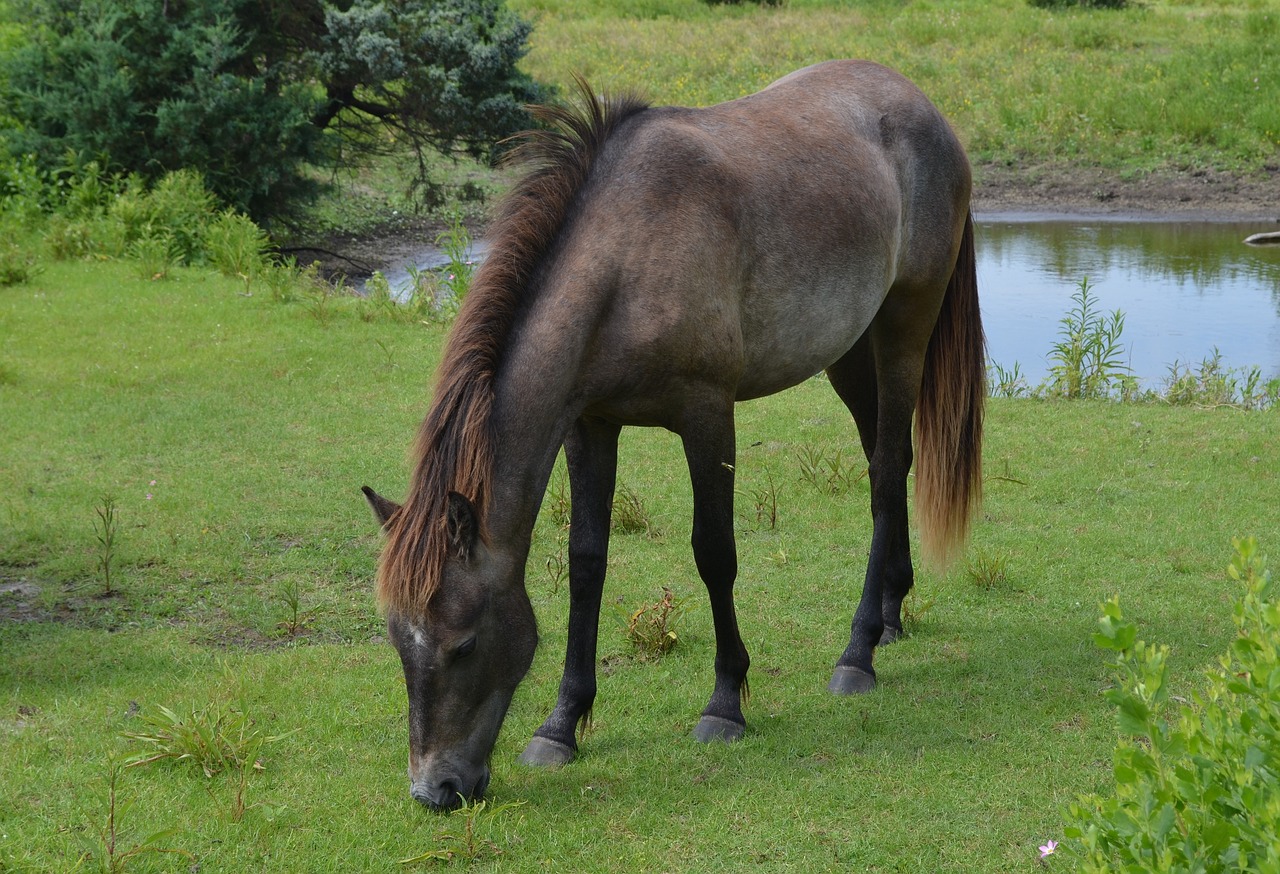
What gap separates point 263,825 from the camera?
3.38 meters

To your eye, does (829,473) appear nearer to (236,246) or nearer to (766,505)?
(766,505)

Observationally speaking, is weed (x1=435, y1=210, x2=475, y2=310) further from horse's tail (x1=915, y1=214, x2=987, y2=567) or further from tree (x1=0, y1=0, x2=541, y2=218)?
horse's tail (x1=915, y1=214, x2=987, y2=567)

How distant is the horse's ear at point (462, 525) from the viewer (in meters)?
3.11

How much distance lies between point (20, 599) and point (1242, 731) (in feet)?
16.3

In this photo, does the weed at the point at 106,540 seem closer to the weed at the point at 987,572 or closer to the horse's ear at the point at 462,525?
the horse's ear at the point at 462,525

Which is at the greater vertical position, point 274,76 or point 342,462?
point 274,76

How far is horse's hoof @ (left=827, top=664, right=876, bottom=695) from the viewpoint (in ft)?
14.6

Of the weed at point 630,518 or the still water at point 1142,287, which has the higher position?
the weed at point 630,518

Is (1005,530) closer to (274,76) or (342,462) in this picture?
(342,462)

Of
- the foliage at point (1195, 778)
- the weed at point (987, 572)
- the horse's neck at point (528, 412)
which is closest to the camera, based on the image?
the foliage at point (1195, 778)

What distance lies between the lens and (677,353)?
3689mm

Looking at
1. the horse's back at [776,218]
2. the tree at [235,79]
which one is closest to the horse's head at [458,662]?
the horse's back at [776,218]

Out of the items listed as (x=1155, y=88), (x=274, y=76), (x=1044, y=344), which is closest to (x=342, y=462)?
(x=1044, y=344)

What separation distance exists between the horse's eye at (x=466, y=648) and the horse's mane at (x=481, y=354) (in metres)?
0.14
